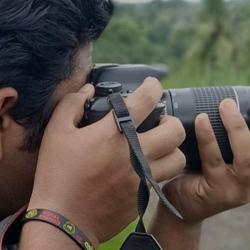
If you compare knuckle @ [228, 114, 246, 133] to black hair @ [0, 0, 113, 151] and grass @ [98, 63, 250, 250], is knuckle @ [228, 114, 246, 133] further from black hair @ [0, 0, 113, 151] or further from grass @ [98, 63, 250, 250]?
grass @ [98, 63, 250, 250]

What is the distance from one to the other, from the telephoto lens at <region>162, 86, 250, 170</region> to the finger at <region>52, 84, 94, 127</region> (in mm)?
158

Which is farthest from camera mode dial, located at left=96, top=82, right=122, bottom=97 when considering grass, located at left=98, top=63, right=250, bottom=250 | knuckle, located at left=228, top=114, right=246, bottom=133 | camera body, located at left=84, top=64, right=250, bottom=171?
grass, located at left=98, top=63, right=250, bottom=250

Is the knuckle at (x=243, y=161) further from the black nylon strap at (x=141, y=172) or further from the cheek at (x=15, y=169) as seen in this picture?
the cheek at (x=15, y=169)

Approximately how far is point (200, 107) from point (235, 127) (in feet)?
0.24

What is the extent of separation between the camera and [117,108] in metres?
1.27

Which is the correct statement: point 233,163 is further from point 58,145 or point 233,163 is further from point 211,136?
point 58,145

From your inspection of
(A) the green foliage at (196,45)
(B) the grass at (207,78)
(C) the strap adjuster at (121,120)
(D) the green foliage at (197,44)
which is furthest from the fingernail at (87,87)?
(B) the grass at (207,78)

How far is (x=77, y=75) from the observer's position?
134 centimetres

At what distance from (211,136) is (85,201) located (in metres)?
0.28

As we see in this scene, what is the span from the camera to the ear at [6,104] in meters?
1.24

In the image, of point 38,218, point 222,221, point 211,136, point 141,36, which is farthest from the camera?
point 141,36

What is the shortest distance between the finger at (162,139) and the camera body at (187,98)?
4cm

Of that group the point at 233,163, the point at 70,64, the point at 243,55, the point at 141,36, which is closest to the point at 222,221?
the point at 233,163

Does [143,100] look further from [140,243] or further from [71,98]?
[140,243]
